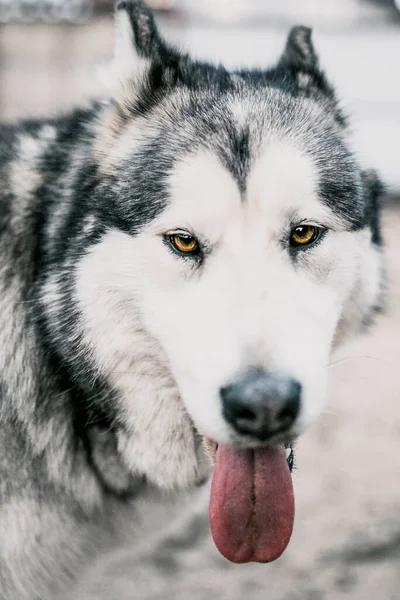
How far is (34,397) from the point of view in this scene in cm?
287

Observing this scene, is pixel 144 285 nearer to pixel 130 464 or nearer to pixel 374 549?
pixel 130 464

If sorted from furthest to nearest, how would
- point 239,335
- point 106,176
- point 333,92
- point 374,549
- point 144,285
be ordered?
point 374,549
point 333,92
point 106,176
point 144,285
point 239,335

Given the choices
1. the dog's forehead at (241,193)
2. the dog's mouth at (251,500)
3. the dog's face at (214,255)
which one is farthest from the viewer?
the dog's mouth at (251,500)

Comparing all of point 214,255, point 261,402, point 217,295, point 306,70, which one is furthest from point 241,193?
point 306,70

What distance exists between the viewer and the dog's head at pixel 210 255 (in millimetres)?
2334

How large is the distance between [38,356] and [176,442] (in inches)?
24.8

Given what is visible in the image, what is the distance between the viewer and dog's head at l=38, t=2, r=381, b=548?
7.66ft

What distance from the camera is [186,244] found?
2533mm

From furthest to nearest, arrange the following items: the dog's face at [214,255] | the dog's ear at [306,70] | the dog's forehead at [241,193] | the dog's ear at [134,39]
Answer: the dog's ear at [306,70] → the dog's ear at [134,39] → the dog's forehead at [241,193] → the dog's face at [214,255]

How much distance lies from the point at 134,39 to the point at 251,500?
5.76ft

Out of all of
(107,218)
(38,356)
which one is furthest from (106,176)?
(38,356)

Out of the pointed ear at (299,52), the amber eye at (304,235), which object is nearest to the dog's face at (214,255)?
the amber eye at (304,235)

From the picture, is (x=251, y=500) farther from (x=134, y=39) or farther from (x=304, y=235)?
(x=134, y=39)

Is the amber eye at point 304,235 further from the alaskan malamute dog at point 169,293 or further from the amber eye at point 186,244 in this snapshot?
the amber eye at point 186,244
